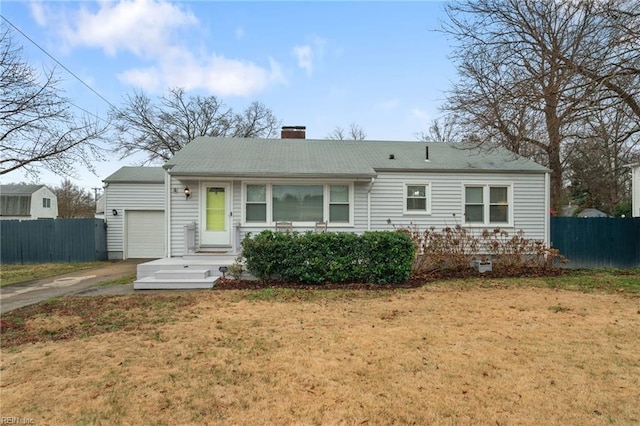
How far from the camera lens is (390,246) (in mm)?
8250

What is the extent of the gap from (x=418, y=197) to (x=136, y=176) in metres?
11.6

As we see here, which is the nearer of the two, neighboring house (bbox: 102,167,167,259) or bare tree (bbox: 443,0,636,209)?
bare tree (bbox: 443,0,636,209)

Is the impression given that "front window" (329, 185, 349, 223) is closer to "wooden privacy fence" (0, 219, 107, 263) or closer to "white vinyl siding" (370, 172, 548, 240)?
"white vinyl siding" (370, 172, 548, 240)

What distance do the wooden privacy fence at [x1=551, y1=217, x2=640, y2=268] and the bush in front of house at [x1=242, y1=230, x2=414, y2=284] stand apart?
7.37 metres

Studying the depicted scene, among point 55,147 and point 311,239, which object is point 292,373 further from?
point 55,147

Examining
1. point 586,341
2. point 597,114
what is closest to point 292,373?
point 586,341

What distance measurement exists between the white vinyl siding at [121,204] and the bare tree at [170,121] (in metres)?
8.63

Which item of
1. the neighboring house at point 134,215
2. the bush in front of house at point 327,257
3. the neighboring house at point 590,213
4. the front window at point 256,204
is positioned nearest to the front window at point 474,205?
the bush in front of house at point 327,257

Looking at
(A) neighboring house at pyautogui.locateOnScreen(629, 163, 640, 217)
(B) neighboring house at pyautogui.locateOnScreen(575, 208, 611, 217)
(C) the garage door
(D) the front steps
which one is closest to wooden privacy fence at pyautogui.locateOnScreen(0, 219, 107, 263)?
(C) the garage door

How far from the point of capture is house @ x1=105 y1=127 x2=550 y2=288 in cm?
1012

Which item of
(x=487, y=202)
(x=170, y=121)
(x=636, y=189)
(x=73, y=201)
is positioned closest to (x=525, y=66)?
(x=487, y=202)

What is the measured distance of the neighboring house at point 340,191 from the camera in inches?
400

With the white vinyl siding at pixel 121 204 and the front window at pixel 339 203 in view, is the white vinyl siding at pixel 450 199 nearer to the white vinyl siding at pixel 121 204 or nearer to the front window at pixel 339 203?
the front window at pixel 339 203

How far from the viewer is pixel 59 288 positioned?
8422 millimetres
